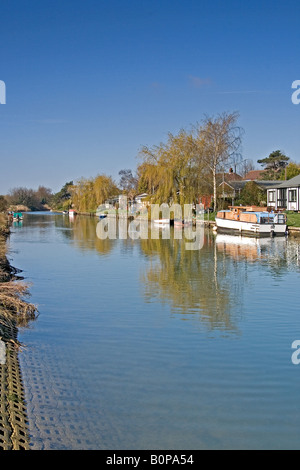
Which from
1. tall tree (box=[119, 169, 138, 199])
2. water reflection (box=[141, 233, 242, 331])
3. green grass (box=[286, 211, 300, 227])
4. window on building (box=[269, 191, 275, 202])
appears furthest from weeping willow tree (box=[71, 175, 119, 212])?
water reflection (box=[141, 233, 242, 331])

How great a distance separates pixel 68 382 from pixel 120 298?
6.48 m

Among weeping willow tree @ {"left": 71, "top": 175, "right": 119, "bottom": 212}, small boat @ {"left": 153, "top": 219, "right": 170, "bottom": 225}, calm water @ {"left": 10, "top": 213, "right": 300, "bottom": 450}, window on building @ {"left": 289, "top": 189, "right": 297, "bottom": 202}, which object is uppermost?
weeping willow tree @ {"left": 71, "top": 175, "right": 119, "bottom": 212}

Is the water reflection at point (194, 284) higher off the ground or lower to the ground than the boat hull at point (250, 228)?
lower

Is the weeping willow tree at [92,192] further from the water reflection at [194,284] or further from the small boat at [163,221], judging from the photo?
the water reflection at [194,284]

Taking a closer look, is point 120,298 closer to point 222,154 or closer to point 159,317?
point 159,317

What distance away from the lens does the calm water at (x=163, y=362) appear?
19.6 feet

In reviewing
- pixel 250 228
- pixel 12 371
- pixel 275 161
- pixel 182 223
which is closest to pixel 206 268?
pixel 12 371

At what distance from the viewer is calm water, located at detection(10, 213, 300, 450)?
235 inches

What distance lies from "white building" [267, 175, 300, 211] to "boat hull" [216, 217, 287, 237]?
17.4 feet

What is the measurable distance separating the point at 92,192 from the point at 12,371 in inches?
3165

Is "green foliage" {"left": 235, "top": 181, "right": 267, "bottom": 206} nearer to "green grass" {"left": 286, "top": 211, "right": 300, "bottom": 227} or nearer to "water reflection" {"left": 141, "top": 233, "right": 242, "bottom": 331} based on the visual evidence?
"green grass" {"left": 286, "top": 211, "right": 300, "bottom": 227}

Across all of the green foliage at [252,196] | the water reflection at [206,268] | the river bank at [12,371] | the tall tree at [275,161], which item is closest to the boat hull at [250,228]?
the water reflection at [206,268]

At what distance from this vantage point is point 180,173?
4903 centimetres
